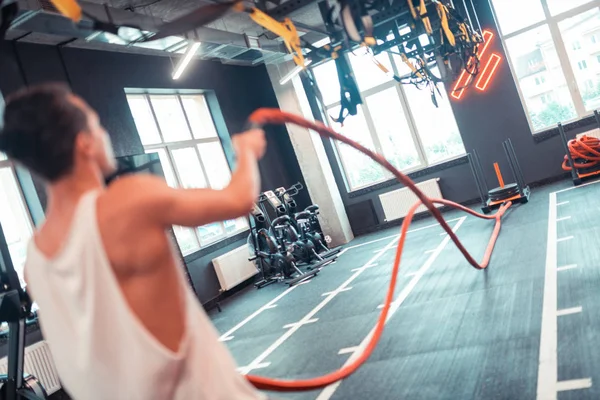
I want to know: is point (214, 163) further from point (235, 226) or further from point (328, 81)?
point (328, 81)

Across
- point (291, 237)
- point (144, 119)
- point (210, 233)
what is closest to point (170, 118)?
point (144, 119)

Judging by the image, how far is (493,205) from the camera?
9.06 m

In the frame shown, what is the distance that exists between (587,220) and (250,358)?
3903 millimetres

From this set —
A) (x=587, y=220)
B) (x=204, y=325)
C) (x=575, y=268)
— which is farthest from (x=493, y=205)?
(x=204, y=325)

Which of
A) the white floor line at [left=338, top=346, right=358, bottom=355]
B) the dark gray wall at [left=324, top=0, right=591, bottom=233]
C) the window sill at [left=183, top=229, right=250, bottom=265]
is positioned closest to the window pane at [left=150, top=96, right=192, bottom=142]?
the window sill at [left=183, top=229, right=250, bottom=265]

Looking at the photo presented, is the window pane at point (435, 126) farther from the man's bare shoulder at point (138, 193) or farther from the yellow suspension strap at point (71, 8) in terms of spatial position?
the man's bare shoulder at point (138, 193)

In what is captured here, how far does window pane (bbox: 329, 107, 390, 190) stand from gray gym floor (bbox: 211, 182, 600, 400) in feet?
10.1

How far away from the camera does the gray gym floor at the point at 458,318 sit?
329 centimetres

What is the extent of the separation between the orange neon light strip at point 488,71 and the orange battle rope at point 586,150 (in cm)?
192

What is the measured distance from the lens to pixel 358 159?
11.4 m

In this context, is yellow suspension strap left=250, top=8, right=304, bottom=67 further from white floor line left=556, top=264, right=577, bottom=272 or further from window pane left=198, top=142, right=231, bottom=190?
window pane left=198, top=142, right=231, bottom=190

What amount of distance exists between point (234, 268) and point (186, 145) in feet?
6.90

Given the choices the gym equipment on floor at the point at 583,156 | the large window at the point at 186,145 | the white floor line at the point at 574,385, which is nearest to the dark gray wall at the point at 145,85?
the large window at the point at 186,145

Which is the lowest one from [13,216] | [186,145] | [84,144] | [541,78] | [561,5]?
[84,144]
